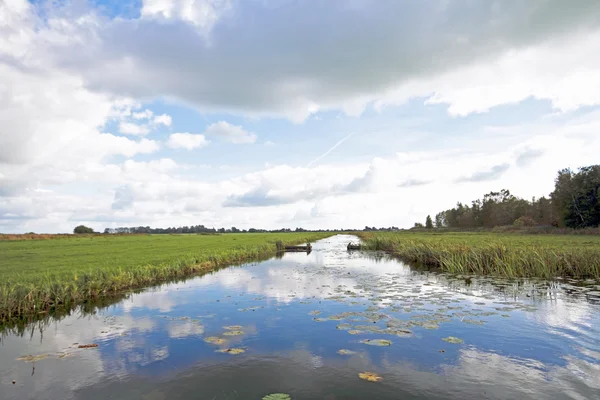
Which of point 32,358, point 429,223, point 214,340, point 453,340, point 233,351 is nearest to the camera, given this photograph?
point 32,358

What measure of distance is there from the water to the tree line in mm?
62461

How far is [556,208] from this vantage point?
72562 millimetres

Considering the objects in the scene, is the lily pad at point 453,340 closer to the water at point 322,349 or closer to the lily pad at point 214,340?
the water at point 322,349

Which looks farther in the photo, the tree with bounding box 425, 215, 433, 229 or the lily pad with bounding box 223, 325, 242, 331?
the tree with bounding box 425, 215, 433, 229

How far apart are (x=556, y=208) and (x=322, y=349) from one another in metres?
86.6

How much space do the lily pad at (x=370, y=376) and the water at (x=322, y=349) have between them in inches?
4.0

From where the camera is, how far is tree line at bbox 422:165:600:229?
61344 mm

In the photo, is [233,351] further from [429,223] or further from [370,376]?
[429,223]

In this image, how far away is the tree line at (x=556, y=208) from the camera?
61.3 m

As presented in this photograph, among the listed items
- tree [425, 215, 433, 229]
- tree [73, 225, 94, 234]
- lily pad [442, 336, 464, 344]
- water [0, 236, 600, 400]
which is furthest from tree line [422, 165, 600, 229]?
tree [73, 225, 94, 234]

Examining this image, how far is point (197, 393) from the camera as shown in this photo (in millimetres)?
6254

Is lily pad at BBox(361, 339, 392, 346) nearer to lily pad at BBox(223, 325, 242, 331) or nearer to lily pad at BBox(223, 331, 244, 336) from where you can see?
lily pad at BBox(223, 331, 244, 336)

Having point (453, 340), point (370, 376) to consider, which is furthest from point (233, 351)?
point (453, 340)

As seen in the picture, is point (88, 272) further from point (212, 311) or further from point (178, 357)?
point (178, 357)
